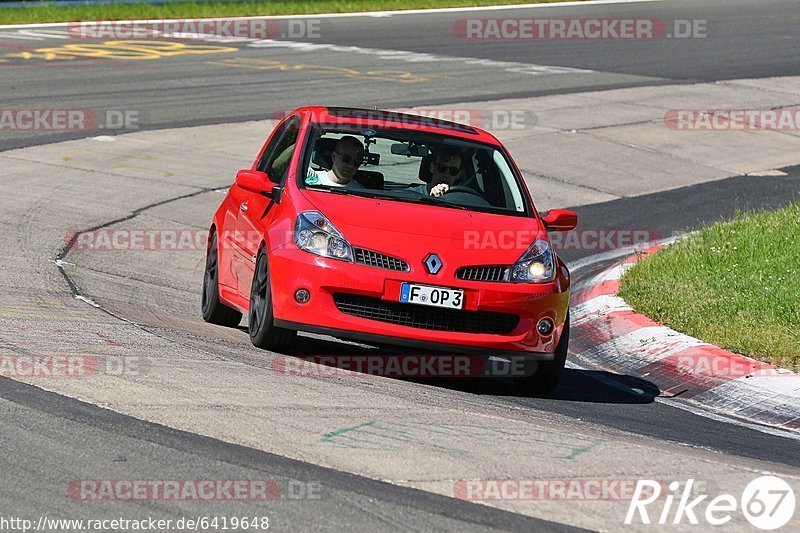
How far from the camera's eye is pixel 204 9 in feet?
109

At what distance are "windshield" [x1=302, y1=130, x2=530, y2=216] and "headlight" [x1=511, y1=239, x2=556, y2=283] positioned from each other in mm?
521

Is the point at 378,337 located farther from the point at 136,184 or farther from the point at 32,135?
the point at 32,135

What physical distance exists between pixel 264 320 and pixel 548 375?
176 cm

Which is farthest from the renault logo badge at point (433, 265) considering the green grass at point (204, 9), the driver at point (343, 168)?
the green grass at point (204, 9)

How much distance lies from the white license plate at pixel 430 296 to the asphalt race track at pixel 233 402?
0.48m

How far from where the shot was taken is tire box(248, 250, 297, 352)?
870 cm

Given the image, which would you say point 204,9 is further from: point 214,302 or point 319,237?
point 319,237

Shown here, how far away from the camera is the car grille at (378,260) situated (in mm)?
8375

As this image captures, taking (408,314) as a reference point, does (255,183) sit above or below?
above

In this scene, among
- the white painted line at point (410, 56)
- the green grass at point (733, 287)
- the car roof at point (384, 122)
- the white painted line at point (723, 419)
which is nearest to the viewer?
the white painted line at point (723, 419)

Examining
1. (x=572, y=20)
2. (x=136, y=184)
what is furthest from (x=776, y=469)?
(x=572, y=20)

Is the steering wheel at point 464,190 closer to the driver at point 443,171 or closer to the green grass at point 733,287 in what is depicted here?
the driver at point 443,171

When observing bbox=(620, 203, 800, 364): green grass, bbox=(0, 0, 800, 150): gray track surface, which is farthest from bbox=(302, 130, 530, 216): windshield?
bbox=(0, 0, 800, 150): gray track surface

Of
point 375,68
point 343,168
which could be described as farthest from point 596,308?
point 375,68
